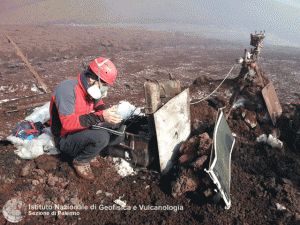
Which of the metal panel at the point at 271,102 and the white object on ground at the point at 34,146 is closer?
the white object on ground at the point at 34,146

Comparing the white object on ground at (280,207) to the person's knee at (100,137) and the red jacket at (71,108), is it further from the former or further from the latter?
the red jacket at (71,108)

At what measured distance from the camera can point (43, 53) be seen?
11633 mm

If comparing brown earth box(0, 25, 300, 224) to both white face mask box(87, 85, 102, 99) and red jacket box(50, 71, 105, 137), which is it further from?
white face mask box(87, 85, 102, 99)

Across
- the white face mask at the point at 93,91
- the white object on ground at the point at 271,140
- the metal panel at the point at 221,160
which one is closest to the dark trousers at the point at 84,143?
the white face mask at the point at 93,91

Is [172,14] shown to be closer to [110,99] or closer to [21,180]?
[110,99]

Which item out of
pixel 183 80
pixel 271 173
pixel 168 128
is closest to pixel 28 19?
pixel 183 80

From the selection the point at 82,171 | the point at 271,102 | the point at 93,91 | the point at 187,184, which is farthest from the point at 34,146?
the point at 271,102

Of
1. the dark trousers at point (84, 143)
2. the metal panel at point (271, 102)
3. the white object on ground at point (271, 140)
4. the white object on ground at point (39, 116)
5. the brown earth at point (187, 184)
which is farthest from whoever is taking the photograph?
the metal panel at point (271, 102)

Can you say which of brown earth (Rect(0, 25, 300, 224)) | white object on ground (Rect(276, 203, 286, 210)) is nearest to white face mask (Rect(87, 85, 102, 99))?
brown earth (Rect(0, 25, 300, 224))

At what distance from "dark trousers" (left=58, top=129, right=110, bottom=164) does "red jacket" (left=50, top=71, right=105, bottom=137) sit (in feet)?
0.29

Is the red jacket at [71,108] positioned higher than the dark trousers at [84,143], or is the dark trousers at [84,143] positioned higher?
the red jacket at [71,108]

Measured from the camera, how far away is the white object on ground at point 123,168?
3414mm

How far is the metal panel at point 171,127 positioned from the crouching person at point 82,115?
638 mm

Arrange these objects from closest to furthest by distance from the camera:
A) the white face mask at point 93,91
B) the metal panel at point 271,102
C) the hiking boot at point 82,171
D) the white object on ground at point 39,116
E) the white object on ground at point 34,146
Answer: the white face mask at point 93,91, the hiking boot at point 82,171, the white object on ground at point 34,146, the white object on ground at point 39,116, the metal panel at point 271,102
